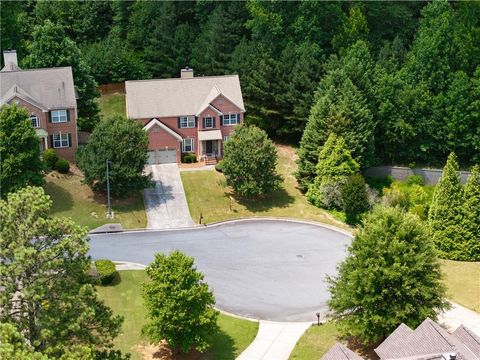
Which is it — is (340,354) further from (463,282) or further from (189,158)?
(189,158)

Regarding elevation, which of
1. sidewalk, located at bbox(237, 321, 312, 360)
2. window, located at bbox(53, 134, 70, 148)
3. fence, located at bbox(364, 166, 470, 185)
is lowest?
sidewalk, located at bbox(237, 321, 312, 360)

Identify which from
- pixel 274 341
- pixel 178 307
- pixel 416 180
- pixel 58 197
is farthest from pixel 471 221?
pixel 58 197

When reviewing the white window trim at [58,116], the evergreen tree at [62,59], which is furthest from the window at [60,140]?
the evergreen tree at [62,59]

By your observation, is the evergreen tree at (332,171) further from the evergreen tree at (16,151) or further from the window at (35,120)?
the window at (35,120)

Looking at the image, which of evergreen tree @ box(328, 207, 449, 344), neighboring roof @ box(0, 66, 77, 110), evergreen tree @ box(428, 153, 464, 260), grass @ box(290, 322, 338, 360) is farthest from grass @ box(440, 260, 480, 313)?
neighboring roof @ box(0, 66, 77, 110)

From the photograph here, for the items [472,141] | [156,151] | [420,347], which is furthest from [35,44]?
[420,347]

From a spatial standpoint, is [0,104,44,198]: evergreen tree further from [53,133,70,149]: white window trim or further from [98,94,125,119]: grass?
[98,94,125,119]: grass

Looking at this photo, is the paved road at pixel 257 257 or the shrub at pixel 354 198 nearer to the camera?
the paved road at pixel 257 257
